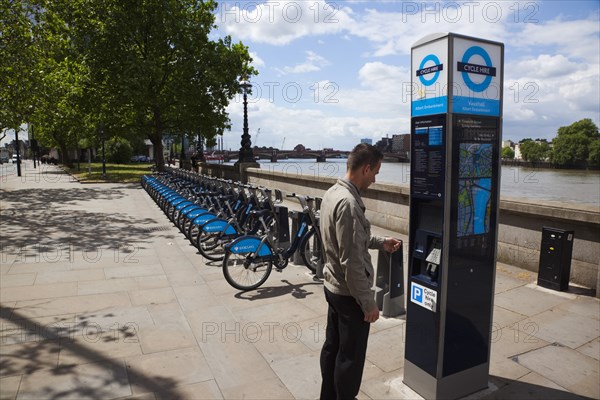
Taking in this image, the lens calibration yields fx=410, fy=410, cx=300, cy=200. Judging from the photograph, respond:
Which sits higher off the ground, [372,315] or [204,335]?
[372,315]

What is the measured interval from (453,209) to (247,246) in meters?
3.23

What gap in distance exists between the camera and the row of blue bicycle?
551 centimetres

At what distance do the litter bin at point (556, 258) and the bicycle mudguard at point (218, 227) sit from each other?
4.60 metres

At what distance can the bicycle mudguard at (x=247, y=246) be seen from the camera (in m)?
5.34

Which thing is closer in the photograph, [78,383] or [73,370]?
[78,383]

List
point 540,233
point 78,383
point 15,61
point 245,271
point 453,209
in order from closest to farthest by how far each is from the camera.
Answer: point 453,209, point 78,383, point 245,271, point 540,233, point 15,61

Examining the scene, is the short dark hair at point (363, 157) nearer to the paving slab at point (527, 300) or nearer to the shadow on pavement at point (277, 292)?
the shadow on pavement at point (277, 292)

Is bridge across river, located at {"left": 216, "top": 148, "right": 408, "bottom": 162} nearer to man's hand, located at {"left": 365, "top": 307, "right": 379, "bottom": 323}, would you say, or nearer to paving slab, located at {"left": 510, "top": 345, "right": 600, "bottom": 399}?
paving slab, located at {"left": 510, "top": 345, "right": 600, "bottom": 399}

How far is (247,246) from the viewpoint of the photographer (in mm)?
5418

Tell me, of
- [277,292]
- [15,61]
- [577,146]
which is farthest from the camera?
[577,146]

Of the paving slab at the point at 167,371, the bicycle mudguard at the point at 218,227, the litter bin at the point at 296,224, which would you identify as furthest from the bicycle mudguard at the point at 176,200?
the paving slab at the point at 167,371

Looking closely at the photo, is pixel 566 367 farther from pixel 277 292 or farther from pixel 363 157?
pixel 277 292

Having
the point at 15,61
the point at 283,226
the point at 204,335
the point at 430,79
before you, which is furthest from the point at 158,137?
the point at 430,79

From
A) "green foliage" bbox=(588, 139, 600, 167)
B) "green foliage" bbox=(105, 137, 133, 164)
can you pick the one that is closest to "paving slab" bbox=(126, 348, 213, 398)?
"green foliage" bbox=(105, 137, 133, 164)
